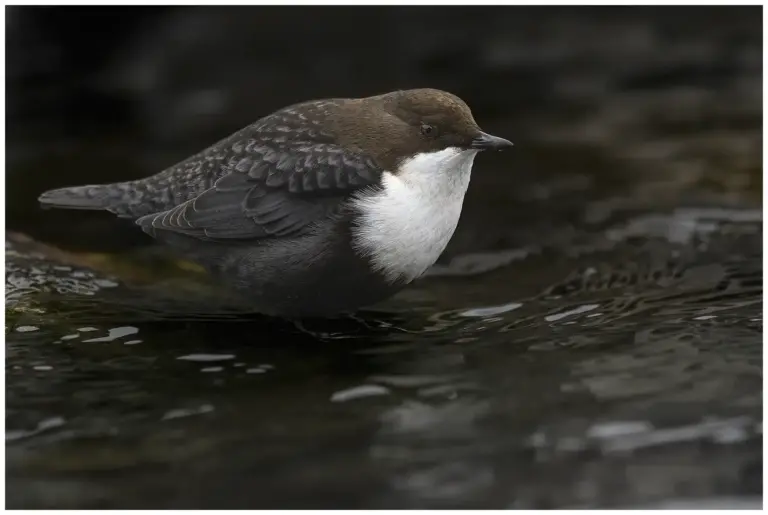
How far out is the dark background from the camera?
6578 millimetres

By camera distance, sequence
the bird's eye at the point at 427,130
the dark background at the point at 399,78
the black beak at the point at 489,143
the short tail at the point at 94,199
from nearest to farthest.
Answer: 1. the black beak at the point at 489,143
2. the bird's eye at the point at 427,130
3. the short tail at the point at 94,199
4. the dark background at the point at 399,78

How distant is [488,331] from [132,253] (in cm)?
205

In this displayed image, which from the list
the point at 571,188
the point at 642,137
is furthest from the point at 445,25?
the point at 571,188

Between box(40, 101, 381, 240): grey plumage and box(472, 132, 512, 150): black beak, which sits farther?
box(40, 101, 381, 240): grey plumage

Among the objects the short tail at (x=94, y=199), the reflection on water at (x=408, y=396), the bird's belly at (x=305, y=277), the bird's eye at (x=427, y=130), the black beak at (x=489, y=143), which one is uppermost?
the bird's eye at (x=427, y=130)

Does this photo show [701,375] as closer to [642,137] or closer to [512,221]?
[512,221]

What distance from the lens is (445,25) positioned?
849 centimetres

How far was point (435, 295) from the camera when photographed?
4789 mm

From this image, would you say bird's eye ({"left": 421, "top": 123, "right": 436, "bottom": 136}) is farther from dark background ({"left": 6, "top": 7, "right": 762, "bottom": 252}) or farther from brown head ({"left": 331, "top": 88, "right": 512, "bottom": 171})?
dark background ({"left": 6, "top": 7, "right": 762, "bottom": 252})

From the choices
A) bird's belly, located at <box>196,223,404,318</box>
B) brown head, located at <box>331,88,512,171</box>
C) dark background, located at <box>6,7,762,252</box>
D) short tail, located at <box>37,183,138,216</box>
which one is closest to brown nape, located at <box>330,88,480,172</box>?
brown head, located at <box>331,88,512,171</box>

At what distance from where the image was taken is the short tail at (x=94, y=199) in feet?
15.0

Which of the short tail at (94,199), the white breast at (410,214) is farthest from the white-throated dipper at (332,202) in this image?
the short tail at (94,199)

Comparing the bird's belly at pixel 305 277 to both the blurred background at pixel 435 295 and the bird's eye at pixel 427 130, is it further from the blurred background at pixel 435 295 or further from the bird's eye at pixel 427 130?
the bird's eye at pixel 427 130

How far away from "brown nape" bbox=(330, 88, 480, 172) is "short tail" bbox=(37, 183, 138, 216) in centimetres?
102
